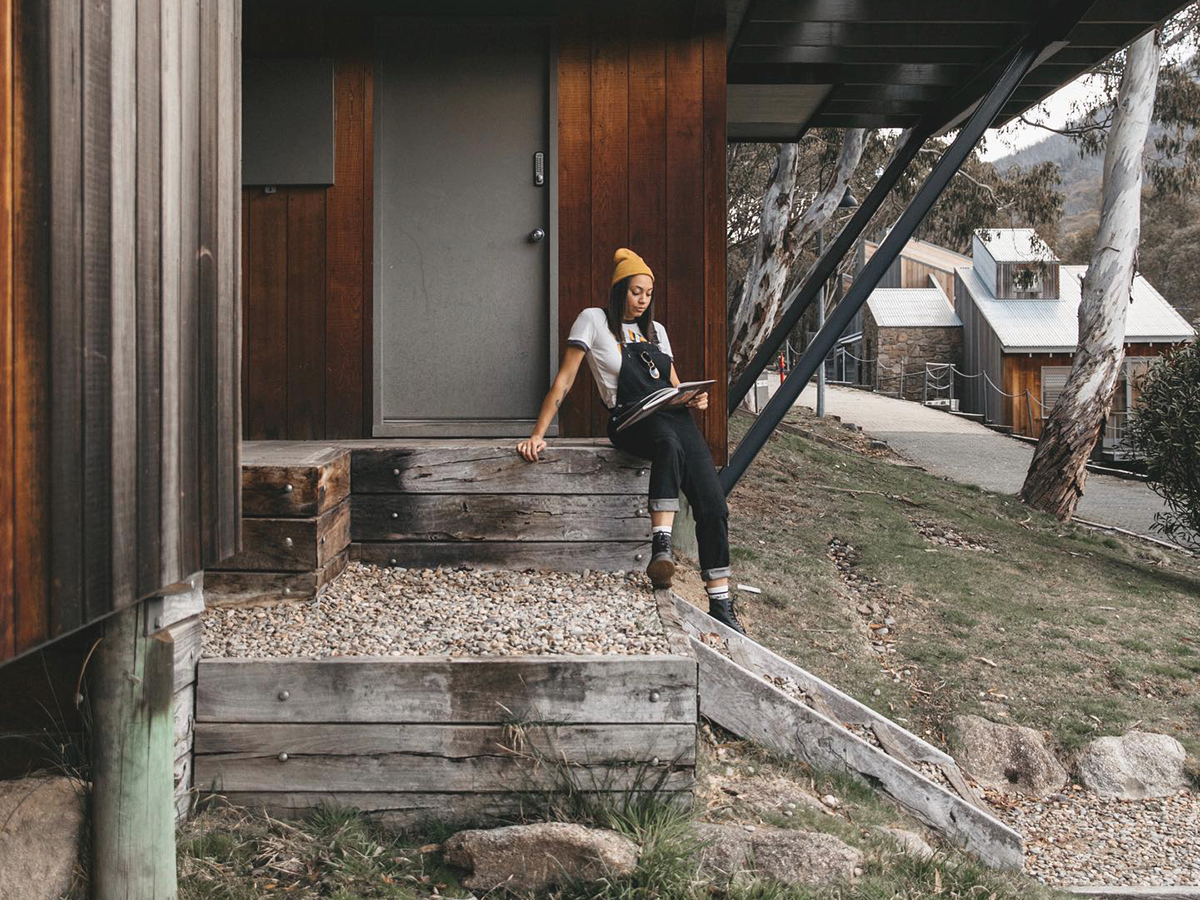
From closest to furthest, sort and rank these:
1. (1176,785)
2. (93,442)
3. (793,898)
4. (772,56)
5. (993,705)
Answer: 1. (93,442)
2. (793,898)
3. (1176,785)
4. (993,705)
5. (772,56)

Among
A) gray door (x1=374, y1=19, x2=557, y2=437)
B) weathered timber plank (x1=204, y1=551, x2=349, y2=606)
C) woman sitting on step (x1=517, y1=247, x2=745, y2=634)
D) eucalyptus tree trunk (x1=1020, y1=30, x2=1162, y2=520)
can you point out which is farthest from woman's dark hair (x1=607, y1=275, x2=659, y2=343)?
eucalyptus tree trunk (x1=1020, y1=30, x2=1162, y2=520)

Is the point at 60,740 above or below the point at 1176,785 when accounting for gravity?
above

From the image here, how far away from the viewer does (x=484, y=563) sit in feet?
16.6

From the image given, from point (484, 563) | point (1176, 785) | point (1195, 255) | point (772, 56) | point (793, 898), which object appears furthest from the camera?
point (1195, 255)

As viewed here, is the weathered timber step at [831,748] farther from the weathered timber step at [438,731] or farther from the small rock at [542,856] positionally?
the small rock at [542,856]

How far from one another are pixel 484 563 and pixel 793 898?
7.78 ft

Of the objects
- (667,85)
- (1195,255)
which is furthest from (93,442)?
(1195,255)

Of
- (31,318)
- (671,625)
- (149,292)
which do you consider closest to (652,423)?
(671,625)

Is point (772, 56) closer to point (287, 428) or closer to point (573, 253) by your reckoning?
point (573, 253)

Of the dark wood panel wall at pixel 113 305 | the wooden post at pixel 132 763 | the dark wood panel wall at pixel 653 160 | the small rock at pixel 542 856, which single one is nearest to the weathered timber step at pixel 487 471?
the dark wood panel wall at pixel 653 160

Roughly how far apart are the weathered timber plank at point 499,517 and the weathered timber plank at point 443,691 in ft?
5.16

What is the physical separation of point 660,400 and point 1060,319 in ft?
92.3

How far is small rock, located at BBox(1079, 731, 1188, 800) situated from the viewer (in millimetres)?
5654

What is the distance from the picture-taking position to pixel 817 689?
4.82 metres
